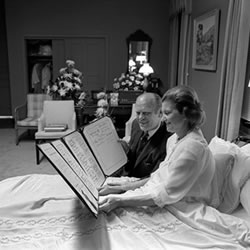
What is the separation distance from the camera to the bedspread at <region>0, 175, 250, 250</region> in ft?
3.97

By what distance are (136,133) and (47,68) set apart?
16.8ft

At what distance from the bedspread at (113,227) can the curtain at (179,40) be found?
4041 millimetres

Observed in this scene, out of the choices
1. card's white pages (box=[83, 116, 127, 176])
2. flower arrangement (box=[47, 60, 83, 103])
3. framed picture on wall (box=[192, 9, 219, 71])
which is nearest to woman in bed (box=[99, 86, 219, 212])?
card's white pages (box=[83, 116, 127, 176])

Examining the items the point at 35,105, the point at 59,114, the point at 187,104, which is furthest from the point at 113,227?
the point at 35,105

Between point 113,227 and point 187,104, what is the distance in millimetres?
667

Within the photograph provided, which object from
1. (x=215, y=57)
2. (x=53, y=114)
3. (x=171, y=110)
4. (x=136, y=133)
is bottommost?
(x=53, y=114)

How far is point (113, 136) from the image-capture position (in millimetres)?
2068

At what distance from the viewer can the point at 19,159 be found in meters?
4.29

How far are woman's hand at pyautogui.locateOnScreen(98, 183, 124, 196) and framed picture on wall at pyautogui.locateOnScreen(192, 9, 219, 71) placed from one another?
2.59 metres

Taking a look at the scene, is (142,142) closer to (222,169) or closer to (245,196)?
(222,169)

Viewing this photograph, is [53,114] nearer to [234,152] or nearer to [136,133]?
[136,133]

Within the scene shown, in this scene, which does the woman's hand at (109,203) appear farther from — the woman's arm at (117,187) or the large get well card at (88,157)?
the woman's arm at (117,187)

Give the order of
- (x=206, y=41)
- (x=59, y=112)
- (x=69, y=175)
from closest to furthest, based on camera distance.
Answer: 1. (x=69, y=175)
2. (x=206, y=41)
3. (x=59, y=112)

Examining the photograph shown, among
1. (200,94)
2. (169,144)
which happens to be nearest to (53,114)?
(200,94)
